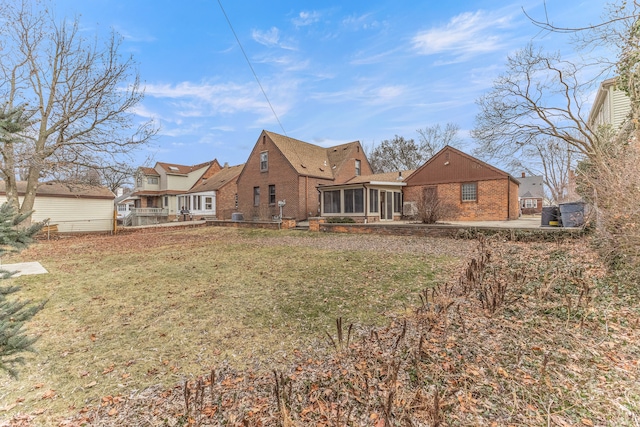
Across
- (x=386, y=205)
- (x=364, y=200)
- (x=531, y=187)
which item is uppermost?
(x=531, y=187)

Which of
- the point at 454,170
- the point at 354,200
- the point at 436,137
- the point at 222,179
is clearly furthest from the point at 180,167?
the point at 436,137

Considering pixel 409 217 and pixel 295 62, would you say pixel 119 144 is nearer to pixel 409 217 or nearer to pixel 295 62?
pixel 295 62

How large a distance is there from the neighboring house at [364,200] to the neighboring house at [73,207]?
602 inches

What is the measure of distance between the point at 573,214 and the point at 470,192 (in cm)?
832

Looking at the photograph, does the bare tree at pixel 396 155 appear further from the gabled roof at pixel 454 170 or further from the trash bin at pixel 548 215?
the trash bin at pixel 548 215

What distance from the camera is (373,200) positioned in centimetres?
1730

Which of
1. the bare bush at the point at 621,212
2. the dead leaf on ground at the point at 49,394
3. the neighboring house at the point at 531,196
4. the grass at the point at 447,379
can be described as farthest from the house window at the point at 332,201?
the neighboring house at the point at 531,196

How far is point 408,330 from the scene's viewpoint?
365cm

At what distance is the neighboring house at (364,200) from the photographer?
661 inches

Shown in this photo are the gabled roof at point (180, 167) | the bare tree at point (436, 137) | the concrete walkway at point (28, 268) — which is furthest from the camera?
the bare tree at point (436, 137)

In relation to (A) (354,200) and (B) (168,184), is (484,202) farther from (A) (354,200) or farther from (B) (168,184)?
(B) (168,184)

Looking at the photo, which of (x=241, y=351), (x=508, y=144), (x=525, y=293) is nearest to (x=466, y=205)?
(x=508, y=144)

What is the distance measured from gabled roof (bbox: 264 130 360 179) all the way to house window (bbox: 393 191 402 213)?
5360mm

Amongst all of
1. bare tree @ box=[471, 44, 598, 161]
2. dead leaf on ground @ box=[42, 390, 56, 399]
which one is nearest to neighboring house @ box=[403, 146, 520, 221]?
bare tree @ box=[471, 44, 598, 161]
